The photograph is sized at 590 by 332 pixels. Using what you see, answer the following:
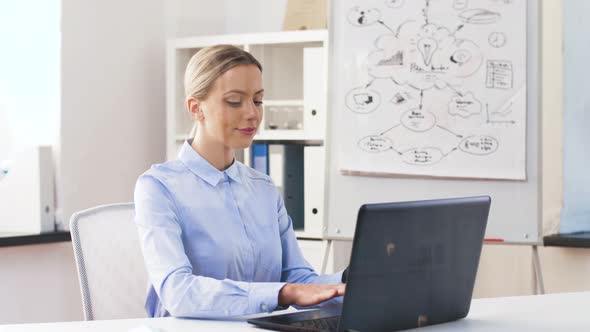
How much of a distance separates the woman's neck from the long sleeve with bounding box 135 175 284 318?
0.14 meters

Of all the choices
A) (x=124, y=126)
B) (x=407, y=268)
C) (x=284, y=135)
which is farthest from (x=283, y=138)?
(x=407, y=268)

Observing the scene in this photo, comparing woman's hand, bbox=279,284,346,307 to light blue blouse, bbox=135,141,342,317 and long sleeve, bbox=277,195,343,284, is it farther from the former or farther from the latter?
long sleeve, bbox=277,195,343,284

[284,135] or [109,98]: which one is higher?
[109,98]

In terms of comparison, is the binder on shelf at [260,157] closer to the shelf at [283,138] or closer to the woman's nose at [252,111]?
the shelf at [283,138]

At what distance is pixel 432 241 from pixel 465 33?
1.71 m

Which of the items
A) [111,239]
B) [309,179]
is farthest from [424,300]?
[309,179]

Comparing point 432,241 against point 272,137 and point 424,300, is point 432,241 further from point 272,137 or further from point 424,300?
point 272,137

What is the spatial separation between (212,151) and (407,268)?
650mm

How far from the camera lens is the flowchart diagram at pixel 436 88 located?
297 centimetres

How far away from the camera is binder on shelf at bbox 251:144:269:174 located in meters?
3.60

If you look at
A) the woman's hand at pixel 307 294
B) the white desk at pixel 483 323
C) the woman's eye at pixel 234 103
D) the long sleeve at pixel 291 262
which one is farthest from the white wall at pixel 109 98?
the woman's hand at pixel 307 294

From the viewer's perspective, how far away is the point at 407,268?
1421 mm

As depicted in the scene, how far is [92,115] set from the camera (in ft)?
11.5

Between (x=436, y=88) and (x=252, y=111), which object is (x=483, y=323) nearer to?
(x=252, y=111)
